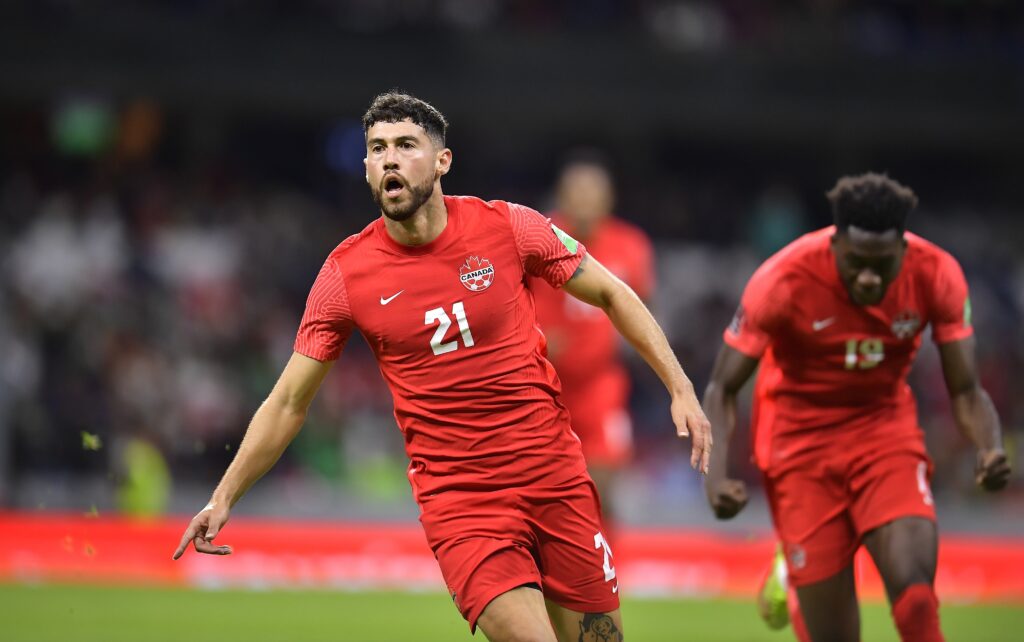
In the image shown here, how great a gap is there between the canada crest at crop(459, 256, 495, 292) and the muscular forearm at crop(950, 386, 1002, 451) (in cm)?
234

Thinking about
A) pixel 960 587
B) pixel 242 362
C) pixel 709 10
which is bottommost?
pixel 960 587

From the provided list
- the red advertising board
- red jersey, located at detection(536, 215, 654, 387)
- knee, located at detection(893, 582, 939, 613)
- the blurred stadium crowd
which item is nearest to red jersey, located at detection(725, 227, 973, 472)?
knee, located at detection(893, 582, 939, 613)

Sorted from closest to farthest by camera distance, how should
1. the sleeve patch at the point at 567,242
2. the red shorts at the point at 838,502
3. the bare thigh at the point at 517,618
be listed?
1. the bare thigh at the point at 517,618
2. the sleeve patch at the point at 567,242
3. the red shorts at the point at 838,502

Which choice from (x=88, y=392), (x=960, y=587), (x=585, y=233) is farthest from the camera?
(x=88, y=392)

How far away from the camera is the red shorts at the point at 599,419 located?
33.0 feet

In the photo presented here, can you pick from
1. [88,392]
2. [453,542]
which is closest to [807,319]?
[453,542]

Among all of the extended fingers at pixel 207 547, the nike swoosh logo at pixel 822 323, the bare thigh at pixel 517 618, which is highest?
the nike swoosh logo at pixel 822 323

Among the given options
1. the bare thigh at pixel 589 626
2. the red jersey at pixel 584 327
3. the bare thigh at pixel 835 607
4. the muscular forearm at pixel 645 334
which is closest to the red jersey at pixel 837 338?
the bare thigh at pixel 835 607

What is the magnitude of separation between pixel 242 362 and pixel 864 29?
35.7ft

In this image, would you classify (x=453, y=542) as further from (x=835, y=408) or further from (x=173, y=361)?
(x=173, y=361)

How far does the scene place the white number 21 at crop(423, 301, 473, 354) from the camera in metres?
5.73

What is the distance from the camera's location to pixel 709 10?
72.4ft

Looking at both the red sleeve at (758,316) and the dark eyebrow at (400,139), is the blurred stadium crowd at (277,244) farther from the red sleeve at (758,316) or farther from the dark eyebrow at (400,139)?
the dark eyebrow at (400,139)

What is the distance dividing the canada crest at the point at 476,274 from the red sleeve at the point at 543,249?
0.51 ft
